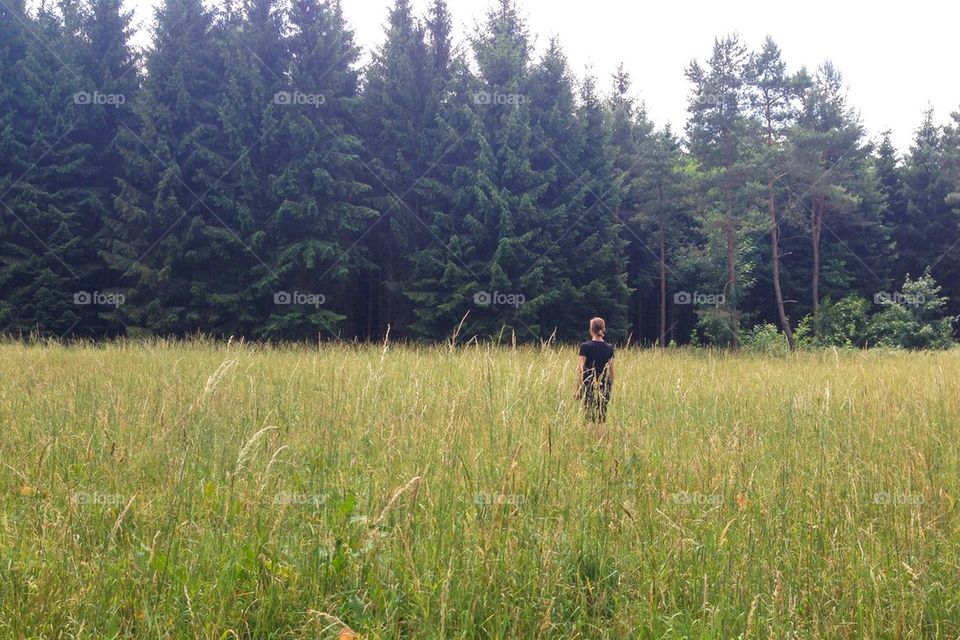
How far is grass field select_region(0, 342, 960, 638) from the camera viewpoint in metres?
2.78

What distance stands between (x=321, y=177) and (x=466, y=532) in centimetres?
1949

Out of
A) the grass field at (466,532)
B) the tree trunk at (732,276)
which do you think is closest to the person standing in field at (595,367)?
the grass field at (466,532)

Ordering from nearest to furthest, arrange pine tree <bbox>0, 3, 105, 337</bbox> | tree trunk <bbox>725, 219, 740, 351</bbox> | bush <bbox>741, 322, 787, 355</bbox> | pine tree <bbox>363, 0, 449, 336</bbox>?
pine tree <bbox>0, 3, 105, 337</bbox> < pine tree <bbox>363, 0, 449, 336</bbox> < tree trunk <bbox>725, 219, 740, 351</bbox> < bush <bbox>741, 322, 787, 355</bbox>

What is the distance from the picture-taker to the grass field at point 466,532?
9.12ft

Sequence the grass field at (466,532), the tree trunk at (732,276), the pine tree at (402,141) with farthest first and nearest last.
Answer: the tree trunk at (732,276), the pine tree at (402,141), the grass field at (466,532)

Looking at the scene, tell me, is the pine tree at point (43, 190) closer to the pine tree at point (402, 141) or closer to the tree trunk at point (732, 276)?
the pine tree at point (402, 141)

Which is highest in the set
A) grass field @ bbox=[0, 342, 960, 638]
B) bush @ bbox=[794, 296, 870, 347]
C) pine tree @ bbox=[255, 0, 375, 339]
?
pine tree @ bbox=[255, 0, 375, 339]

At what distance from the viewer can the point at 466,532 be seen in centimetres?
311

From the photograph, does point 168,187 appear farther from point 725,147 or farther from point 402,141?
point 725,147

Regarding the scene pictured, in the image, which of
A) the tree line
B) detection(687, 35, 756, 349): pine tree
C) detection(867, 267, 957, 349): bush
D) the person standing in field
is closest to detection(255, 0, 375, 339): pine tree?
the tree line

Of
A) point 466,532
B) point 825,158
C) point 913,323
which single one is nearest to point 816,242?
point 825,158

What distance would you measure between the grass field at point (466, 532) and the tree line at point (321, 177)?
15.3 m

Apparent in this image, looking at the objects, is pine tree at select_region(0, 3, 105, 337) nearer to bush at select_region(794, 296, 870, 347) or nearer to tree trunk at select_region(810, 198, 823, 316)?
bush at select_region(794, 296, 870, 347)

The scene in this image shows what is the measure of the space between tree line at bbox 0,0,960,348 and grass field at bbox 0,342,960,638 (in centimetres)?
1525
